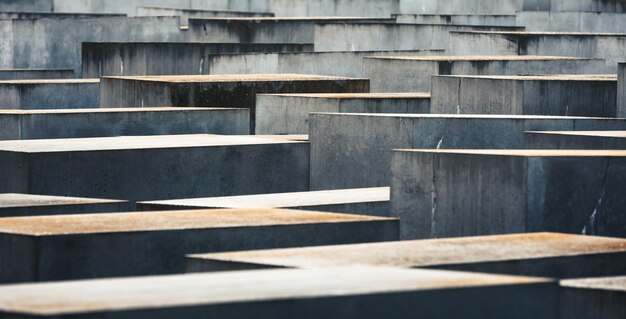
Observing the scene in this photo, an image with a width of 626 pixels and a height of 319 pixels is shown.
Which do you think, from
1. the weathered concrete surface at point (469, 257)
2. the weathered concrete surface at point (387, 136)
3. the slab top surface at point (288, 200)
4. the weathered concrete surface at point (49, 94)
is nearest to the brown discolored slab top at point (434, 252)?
the weathered concrete surface at point (469, 257)

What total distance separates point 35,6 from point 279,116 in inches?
683

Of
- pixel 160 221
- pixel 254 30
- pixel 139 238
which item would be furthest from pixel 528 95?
pixel 254 30

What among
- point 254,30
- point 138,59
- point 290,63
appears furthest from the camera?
point 254,30

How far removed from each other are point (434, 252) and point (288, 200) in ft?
8.82

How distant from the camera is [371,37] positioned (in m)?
22.6

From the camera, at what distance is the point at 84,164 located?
10.3m

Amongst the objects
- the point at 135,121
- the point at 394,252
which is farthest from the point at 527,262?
the point at 135,121

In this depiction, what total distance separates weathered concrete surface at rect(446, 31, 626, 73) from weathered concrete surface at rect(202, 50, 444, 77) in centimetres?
176

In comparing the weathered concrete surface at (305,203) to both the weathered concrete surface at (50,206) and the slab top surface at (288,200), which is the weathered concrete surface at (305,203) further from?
the weathered concrete surface at (50,206)

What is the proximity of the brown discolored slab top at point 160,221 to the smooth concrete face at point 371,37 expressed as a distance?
48.1 feet

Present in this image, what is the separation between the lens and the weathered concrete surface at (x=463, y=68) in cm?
1655

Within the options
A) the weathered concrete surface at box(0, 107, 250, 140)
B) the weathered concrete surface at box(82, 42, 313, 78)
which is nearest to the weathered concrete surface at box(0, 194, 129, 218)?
the weathered concrete surface at box(0, 107, 250, 140)

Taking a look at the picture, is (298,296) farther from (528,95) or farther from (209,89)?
(209,89)

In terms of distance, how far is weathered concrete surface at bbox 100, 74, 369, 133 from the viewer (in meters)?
14.4
